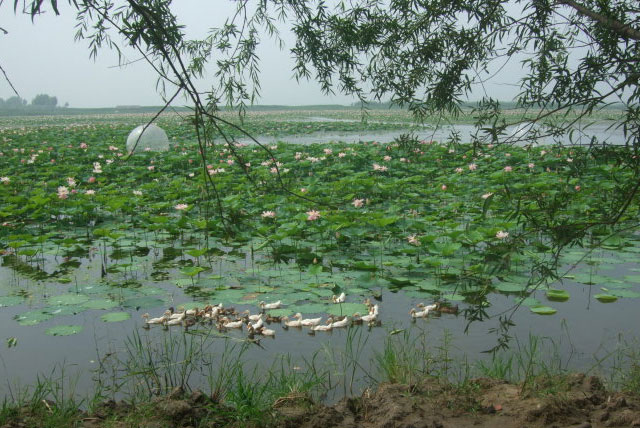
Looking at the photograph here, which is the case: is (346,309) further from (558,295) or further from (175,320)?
(558,295)

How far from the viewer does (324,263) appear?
4109 millimetres

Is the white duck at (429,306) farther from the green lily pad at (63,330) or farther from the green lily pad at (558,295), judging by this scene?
the green lily pad at (63,330)

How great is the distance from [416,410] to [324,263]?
83.5 inches

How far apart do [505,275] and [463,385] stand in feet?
5.51

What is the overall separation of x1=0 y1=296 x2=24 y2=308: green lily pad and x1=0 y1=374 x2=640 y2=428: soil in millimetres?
1521

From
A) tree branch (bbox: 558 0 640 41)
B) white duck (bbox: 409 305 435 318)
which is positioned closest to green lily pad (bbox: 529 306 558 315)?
white duck (bbox: 409 305 435 318)

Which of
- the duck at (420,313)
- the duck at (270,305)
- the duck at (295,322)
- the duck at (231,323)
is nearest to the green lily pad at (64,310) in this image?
the duck at (231,323)

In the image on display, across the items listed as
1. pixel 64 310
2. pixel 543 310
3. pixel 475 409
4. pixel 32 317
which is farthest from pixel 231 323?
pixel 543 310

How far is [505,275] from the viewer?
146 inches

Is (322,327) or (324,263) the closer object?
(322,327)

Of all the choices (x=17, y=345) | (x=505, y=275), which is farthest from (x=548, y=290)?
(x=17, y=345)

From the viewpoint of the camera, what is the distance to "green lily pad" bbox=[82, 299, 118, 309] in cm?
324

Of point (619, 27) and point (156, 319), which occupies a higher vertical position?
point (619, 27)

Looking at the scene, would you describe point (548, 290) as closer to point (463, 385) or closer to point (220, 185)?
point (463, 385)
